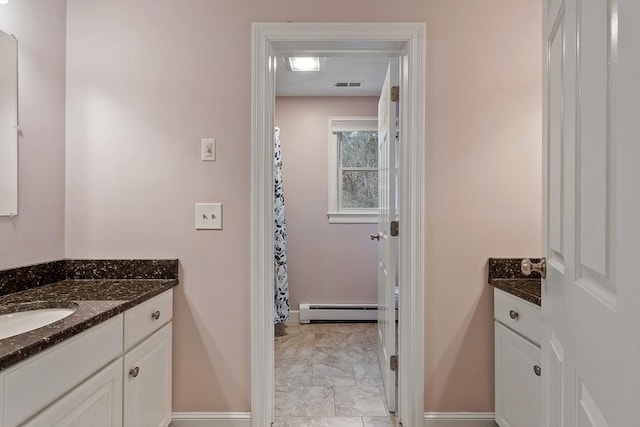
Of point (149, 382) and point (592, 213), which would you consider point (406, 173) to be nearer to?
point (592, 213)

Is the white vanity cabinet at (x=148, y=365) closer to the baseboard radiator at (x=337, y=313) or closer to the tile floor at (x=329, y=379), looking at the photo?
the tile floor at (x=329, y=379)

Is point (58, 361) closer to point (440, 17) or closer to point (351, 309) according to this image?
point (440, 17)

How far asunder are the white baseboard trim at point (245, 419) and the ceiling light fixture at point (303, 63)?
2348 millimetres

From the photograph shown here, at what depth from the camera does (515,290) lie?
4.91ft

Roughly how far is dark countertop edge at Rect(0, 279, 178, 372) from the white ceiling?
2.13 metres

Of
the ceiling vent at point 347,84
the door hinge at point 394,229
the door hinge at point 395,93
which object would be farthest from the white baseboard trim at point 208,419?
the ceiling vent at point 347,84

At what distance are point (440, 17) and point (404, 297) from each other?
4.65 feet

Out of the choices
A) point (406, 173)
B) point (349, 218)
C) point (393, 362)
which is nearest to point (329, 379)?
point (393, 362)

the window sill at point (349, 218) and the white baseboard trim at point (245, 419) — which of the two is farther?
the window sill at point (349, 218)

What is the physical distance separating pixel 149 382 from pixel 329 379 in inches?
48.4

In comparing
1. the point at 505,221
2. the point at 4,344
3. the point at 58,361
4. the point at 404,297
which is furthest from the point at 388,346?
the point at 4,344

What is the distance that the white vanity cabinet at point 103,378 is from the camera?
89 centimetres

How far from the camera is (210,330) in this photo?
1.77 m

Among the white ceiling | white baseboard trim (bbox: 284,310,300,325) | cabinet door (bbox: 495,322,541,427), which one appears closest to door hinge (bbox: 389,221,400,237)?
cabinet door (bbox: 495,322,541,427)
